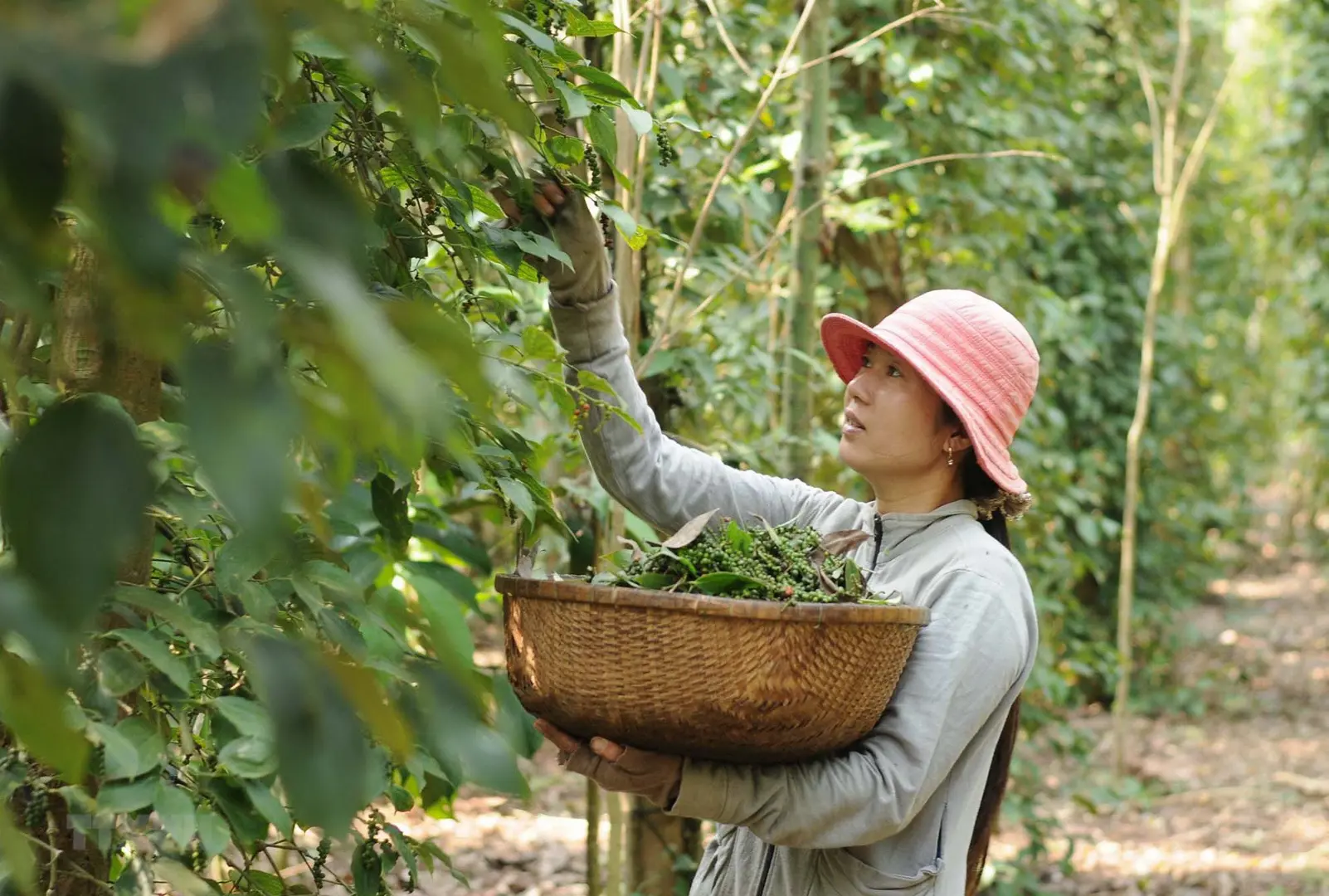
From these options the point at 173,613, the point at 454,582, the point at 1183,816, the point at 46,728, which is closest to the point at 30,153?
the point at 46,728

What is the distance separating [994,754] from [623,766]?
666 mm

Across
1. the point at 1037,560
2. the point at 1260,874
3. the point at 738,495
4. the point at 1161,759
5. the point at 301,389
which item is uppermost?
the point at 301,389

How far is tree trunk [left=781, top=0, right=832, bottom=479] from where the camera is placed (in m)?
2.68

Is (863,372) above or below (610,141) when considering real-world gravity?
below

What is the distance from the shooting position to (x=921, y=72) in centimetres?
314

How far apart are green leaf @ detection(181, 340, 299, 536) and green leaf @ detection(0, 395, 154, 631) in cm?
3

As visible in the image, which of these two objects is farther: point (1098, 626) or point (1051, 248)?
point (1098, 626)

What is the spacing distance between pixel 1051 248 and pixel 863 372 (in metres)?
4.42

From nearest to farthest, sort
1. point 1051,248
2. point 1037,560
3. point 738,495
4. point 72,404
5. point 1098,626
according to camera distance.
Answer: point 72,404, point 738,495, point 1037,560, point 1051,248, point 1098,626

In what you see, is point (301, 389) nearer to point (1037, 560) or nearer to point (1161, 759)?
point (1037, 560)

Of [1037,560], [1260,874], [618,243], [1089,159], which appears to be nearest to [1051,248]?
[1089,159]

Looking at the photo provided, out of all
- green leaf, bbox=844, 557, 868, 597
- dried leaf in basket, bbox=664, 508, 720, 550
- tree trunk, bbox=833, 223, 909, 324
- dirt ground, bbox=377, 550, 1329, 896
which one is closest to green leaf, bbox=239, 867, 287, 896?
dried leaf in basket, bbox=664, 508, 720, 550

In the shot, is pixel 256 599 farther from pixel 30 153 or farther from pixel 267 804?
pixel 30 153

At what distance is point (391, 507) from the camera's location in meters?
1.33
